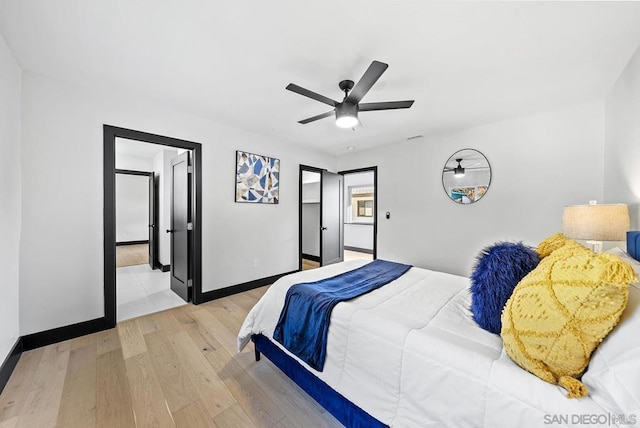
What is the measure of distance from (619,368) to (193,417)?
Answer: 1975 mm

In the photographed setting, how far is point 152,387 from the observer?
1.70 meters

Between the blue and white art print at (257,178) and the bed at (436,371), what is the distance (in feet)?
7.05

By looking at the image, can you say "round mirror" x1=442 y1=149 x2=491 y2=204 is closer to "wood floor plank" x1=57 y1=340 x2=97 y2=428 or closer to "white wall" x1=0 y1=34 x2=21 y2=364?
"wood floor plank" x1=57 y1=340 x2=97 y2=428

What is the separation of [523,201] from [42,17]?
15.6 feet

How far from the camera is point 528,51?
1.84 meters

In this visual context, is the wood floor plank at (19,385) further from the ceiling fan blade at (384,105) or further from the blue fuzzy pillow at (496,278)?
the ceiling fan blade at (384,105)

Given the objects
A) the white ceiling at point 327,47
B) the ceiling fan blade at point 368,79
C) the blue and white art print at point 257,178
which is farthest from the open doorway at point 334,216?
the ceiling fan blade at point 368,79

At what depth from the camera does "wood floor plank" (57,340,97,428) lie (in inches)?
56.9

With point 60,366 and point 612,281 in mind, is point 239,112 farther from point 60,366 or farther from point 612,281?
point 612,281

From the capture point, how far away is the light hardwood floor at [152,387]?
146 centimetres

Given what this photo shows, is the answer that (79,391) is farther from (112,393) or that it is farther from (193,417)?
(193,417)

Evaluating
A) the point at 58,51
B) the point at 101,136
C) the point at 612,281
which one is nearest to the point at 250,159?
the point at 101,136

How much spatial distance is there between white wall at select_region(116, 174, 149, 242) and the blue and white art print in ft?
17.3

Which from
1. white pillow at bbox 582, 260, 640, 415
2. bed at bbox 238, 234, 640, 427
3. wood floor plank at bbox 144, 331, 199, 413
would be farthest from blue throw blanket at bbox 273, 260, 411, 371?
white pillow at bbox 582, 260, 640, 415
